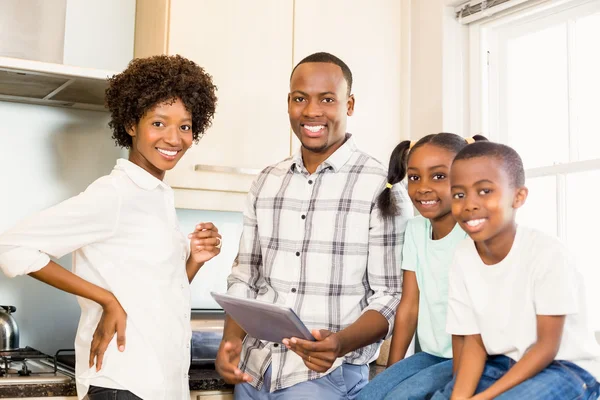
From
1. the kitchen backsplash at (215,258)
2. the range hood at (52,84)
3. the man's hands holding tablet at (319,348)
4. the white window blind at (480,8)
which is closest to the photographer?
the man's hands holding tablet at (319,348)

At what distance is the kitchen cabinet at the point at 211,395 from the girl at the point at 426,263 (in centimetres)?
41

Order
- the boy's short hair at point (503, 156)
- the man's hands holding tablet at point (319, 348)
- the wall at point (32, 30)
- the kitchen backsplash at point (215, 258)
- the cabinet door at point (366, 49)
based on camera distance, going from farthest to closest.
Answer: the kitchen backsplash at point (215, 258), the cabinet door at point (366, 49), the wall at point (32, 30), the man's hands holding tablet at point (319, 348), the boy's short hair at point (503, 156)

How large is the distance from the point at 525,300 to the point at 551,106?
0.95m

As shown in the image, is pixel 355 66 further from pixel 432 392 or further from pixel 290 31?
pixel 432 392

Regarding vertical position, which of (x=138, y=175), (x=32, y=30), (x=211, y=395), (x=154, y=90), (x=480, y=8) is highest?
(x=480, y=8)

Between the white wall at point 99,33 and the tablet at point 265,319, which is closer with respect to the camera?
the tablet at point 265,319

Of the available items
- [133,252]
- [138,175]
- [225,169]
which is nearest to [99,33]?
[225,169]

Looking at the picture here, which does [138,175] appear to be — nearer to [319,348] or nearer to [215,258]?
[319,348]

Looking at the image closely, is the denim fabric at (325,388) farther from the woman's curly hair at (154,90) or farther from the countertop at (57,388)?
the woman's curly hair at (154,90)

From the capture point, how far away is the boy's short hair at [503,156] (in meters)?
1.33

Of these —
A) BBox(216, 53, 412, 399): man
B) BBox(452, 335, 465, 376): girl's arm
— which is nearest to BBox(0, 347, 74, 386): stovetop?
BBox(216, 53, 412, 399): man

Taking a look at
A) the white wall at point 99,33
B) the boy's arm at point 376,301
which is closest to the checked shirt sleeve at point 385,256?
the boy's arm at point 376,301

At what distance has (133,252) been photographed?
4.73 ft

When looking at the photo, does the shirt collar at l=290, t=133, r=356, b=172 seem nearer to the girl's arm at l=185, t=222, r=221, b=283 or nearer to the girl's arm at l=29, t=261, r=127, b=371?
the girl's arm at l=185, t=222, r=221, b=283
